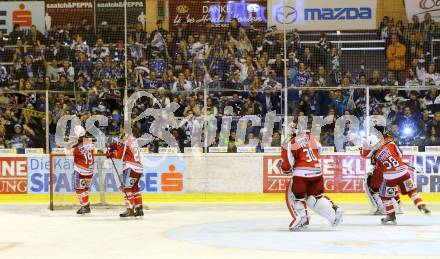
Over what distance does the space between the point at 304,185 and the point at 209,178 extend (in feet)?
20.5

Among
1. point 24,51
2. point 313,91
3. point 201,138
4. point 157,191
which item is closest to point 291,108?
point 313,91

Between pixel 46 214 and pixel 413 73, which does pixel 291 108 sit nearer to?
pixel 413 73

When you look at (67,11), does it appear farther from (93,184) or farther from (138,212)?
(138,212)

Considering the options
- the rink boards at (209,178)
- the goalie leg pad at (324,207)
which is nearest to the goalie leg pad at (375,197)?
the rink boards at (209,178)

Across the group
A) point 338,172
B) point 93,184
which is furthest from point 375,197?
point 93,184

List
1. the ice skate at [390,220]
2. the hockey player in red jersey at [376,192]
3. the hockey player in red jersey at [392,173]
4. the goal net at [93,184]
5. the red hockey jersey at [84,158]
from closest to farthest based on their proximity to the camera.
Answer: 1. the ice skate at [390,220]
2. the hockey player in red jersey at [392,173]
3. the hockey player in red jersey at [376,192]
4. the red hockey jersey at [84,158]
5. the goal net at [93,184]

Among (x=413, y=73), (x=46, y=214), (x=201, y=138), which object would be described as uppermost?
(x=413, y=73)

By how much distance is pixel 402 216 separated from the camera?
1593 cm

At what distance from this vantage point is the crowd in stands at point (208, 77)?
19297 mm

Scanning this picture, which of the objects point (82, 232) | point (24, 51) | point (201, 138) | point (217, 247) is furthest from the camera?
point (24, 51)

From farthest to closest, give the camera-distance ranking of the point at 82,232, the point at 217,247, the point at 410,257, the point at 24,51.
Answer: the point at 24,51, the point at 82,232, the point at 217,247, the point at 410,257

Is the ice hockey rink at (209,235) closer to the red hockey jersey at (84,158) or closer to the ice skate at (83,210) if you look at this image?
the ice skate at (83,210)

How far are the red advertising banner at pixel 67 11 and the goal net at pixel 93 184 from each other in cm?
586

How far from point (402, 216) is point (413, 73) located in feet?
17.0
